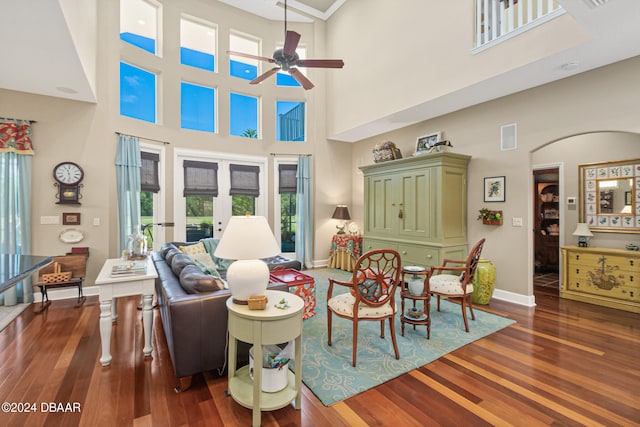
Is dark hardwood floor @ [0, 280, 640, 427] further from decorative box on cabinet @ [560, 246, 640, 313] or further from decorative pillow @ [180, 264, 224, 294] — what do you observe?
decorative box on cabinet @ [560, 246, 640, 313]

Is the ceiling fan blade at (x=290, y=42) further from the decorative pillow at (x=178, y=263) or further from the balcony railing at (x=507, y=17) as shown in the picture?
the decorative pillow at (x=178, y=263)

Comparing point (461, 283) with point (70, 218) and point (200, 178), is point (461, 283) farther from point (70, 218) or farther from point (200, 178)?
point (70, 218)

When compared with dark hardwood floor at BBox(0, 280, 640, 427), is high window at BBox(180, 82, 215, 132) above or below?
above

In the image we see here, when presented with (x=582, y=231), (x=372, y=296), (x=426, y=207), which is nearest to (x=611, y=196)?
(x=582, y=231)

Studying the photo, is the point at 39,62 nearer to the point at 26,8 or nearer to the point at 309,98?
the point at 26,8

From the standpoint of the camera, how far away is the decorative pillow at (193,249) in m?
4.34

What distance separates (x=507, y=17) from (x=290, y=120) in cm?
425

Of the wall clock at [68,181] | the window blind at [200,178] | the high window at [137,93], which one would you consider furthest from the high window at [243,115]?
the wall clock at [68,181]

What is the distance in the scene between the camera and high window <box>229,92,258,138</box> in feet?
19.9

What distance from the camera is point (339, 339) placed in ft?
9.48

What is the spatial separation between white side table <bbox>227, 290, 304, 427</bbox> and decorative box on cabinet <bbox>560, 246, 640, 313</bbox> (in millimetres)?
4372

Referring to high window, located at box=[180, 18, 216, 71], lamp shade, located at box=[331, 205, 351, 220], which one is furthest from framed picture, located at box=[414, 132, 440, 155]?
high window, located at box=[180, 18, 216, 71]

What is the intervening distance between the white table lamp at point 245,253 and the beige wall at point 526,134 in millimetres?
3665

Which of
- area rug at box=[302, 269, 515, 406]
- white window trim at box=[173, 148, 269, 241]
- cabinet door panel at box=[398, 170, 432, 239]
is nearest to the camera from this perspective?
area rug at box=[302, 269, 515, 406]
